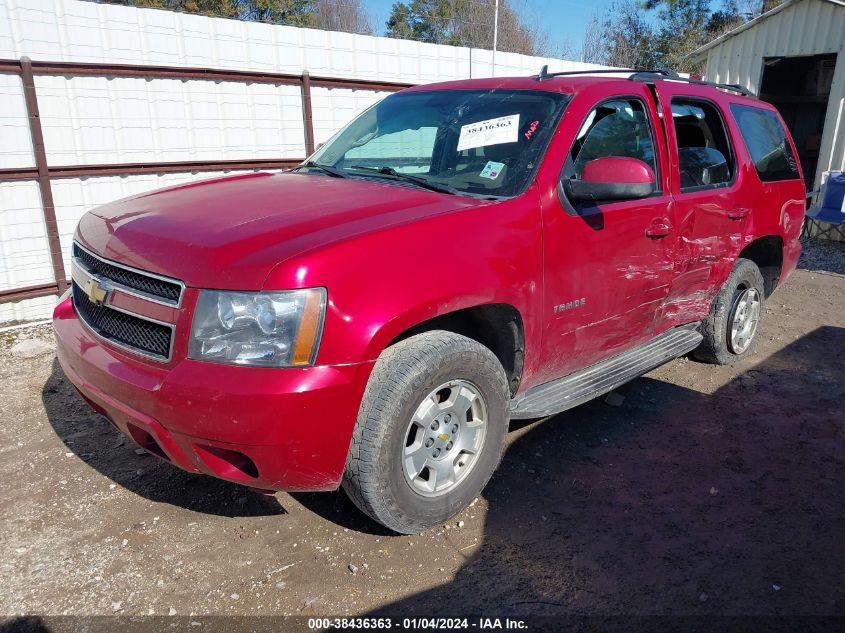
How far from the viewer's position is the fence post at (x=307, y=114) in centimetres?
751

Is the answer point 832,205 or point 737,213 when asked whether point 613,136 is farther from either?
point 832,205

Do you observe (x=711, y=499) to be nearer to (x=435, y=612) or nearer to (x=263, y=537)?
(x=435, y=612)

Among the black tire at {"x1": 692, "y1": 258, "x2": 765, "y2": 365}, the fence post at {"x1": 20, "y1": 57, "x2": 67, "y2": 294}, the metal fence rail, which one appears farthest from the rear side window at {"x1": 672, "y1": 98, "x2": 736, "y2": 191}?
the fence post at {"x1": 20, "y1": 57, "x2": 67, "y2": 294}

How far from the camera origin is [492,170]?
3256 mm

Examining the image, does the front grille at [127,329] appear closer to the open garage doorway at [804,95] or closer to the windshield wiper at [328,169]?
the windshield wiper at [328,169]

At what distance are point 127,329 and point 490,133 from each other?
79.7 inches

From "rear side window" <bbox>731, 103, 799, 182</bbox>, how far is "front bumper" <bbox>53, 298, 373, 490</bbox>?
12.4ft

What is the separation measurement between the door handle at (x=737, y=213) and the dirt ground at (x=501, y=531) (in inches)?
52.4

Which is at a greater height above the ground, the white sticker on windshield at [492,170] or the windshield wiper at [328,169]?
the white sticker on windshield at [492,170]

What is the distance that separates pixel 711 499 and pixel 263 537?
227 centimetres

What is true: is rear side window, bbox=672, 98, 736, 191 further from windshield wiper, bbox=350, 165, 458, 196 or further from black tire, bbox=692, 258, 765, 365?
windshield wiper, bbox=350, 165, 458, 196

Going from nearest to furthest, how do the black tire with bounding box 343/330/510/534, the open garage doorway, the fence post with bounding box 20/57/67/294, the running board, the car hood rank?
the car hood
the black tire with bounding box 343/330/510/534
the running board
the fence post with bounding box 20/57/67/294
the open garage doorway

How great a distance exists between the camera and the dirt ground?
2.64 m

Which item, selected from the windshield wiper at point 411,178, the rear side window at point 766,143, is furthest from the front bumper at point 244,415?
the rear side window at point 766,143
